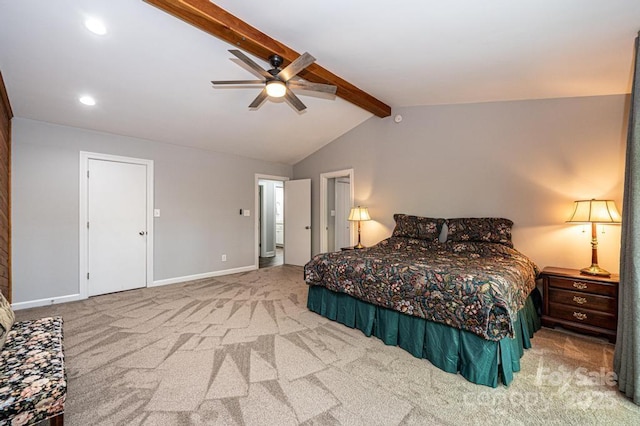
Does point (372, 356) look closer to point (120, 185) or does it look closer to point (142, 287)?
point (142, 287)

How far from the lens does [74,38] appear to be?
242 cm

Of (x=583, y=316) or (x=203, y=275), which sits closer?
(x=583, y=316)

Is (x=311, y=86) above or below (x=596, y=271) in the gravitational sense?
above

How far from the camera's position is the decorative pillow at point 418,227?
13.0 feet

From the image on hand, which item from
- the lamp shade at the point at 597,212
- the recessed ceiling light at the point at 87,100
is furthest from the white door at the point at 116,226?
the lamp shade at the point at 597,212

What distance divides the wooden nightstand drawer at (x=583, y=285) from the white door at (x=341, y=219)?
3.89 m

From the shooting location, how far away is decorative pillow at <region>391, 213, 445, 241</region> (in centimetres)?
395

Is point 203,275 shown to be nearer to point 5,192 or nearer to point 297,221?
point 297,221

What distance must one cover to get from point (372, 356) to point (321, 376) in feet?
1.74

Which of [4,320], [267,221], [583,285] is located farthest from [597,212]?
[267,221]

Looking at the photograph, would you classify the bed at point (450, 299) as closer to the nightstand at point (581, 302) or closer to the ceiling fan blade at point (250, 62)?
the nightstand at point (581, 302)

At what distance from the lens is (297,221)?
617 centimetres

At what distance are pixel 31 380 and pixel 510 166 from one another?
461 cm

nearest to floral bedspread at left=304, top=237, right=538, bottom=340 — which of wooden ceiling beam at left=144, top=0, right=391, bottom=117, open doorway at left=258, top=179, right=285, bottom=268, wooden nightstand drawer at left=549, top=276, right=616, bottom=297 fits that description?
wooden nightstand drawer at left=549, top=276, right=616, bottom=297
